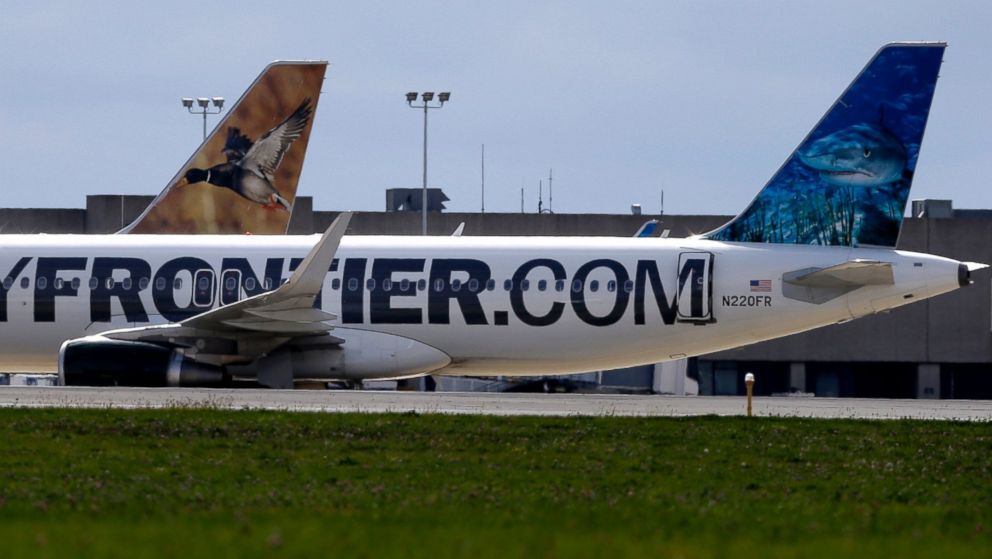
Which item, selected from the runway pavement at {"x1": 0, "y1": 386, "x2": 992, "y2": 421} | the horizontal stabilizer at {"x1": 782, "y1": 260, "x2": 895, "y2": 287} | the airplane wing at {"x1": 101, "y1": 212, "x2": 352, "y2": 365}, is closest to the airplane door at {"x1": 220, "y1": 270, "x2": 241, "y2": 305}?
the airplane wing at {"x1": 101, "y1": 212, "x2": 352, "y2": 365}

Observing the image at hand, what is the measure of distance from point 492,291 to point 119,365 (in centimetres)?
805

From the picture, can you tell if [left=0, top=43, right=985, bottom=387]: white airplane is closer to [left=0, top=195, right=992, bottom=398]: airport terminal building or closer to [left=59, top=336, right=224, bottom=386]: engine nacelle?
[left=59, top=336, right=224, bottom=386]: engine nacelle

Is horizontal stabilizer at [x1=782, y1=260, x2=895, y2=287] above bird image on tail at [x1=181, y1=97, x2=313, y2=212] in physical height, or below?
below

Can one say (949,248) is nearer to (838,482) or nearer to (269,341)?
(269,341)

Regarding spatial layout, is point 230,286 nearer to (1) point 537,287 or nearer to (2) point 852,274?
(1) point 537,287

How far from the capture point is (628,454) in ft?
63.4

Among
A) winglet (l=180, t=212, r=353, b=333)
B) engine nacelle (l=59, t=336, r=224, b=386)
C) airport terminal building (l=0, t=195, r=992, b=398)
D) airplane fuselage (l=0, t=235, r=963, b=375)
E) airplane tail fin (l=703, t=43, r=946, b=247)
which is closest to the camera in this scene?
winglet (l=180, t=212, r=353, b=333)

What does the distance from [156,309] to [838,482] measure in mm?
20864

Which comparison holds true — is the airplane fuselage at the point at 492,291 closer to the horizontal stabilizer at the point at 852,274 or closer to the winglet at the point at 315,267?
the horizontal stabilizer at the point at 852,274

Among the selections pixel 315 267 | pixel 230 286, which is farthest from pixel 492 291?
pixel 230 286

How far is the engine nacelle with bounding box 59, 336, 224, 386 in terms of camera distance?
32.6 metres

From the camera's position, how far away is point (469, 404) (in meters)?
27.2

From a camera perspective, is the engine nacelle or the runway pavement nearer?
the runway pavement

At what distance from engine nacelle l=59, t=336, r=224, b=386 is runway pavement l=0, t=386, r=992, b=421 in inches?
117
